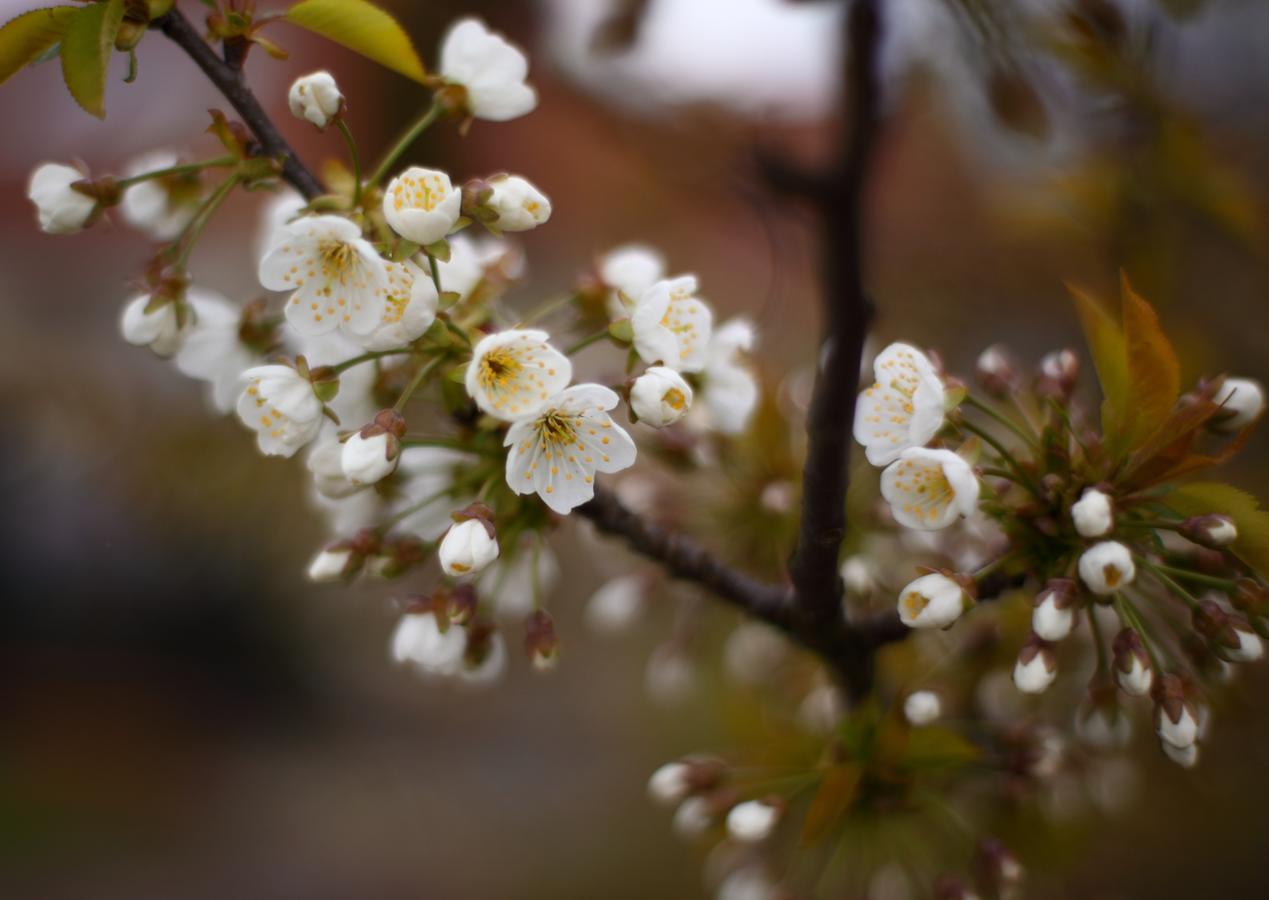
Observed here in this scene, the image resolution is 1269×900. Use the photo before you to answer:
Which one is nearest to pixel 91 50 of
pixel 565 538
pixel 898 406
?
pixel 898 406

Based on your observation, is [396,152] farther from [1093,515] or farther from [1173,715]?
[1173,715]

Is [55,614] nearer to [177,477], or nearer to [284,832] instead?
[284,832]

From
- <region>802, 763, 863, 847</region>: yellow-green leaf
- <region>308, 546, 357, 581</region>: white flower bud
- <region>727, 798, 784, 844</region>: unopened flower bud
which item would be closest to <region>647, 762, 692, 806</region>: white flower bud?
<region>727, 798, 784, 844</region>: unopened flower bud

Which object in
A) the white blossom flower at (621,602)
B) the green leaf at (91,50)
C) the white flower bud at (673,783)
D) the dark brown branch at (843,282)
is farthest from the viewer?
the white blossom flower at (621,602)

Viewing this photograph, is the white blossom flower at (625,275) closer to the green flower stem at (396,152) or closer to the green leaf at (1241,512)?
the green flower stem at (396,152)

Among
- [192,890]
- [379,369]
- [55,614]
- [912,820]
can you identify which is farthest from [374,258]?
[55,614]

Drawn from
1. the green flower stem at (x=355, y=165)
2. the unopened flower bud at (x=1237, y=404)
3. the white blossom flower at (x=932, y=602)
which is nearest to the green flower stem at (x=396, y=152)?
the green flower stem at (x=355, y=165)
